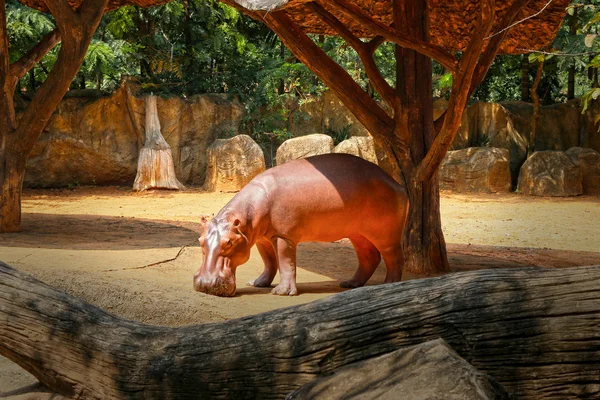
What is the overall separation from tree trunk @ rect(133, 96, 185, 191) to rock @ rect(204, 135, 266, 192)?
3.15ft

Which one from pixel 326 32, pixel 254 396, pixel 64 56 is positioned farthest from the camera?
pixel 326 32

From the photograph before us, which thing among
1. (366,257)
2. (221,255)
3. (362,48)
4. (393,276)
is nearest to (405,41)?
(362,48)

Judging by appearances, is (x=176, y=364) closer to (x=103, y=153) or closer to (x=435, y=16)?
(x=435, y=16)

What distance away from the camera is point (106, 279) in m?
4.54

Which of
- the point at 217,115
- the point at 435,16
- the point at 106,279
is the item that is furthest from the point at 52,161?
the point at 106,279

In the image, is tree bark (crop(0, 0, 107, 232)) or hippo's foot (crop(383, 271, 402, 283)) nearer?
hippo's foot (crop(383, 271, 402, 283))

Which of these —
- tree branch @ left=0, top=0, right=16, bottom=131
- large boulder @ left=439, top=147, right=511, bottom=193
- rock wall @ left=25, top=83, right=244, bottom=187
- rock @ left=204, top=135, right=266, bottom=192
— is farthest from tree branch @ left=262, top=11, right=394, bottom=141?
rock wall @ left=25, top=83, right=244, bottom=187

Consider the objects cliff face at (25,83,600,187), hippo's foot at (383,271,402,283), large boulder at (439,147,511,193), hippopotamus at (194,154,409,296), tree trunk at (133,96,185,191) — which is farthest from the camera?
large boulder at (439,147,511,193)

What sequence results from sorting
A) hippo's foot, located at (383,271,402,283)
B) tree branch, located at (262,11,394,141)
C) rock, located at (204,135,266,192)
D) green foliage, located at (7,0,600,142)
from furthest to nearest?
1. green foliage, located at (7,0,600,142)
2. rock, located at (204,135,266,192)
3. tree branch, located at (262,11,394,141)
4. hippo's foot, located at (383,271,402,283)

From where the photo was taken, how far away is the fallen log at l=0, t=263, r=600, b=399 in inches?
81.4

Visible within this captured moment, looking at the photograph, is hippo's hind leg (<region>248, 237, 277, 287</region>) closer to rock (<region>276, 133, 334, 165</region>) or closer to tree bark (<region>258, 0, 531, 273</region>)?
tree bark (<region>258, 0, 531, 273</region>)

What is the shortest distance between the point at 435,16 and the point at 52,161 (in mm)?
9480

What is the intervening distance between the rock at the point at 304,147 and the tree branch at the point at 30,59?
6.00 metres

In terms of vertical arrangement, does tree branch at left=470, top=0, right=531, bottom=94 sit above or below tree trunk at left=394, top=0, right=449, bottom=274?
above
